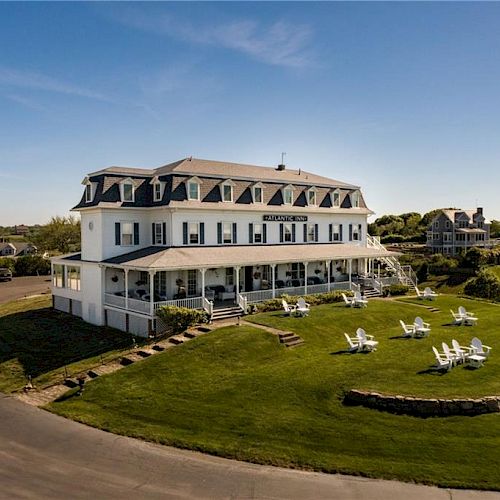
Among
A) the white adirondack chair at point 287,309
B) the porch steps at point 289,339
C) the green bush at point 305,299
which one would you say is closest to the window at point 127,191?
the green bush at point 305,299

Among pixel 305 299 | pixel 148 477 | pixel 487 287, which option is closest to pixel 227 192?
pixel 305 299

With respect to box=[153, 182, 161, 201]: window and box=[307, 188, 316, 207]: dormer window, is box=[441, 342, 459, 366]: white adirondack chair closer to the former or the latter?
box=[153, 182, 161, 201]: window

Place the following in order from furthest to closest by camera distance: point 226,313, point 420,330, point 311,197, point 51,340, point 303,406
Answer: point 311,197 → point 51,340 → point 226,313 → point 420,330 → point 303,406

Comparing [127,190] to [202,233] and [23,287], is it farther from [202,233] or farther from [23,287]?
[23,287]

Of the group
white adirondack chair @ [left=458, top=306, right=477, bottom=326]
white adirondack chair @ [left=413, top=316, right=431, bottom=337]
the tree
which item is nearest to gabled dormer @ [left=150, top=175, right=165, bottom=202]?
white adirondack chair @ [left=413, top=316, right=431, bottom=337]

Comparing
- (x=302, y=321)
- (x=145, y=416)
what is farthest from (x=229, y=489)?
(x=302, y=321)

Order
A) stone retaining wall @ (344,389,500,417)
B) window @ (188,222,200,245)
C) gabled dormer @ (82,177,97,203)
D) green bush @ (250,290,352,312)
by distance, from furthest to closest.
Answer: gabled dormer @ (82,177,97,203) < window @ (188,222,200,245) < green bush @ (250,290,352,312) < stone retaining wall @ (344,389,500,417)
